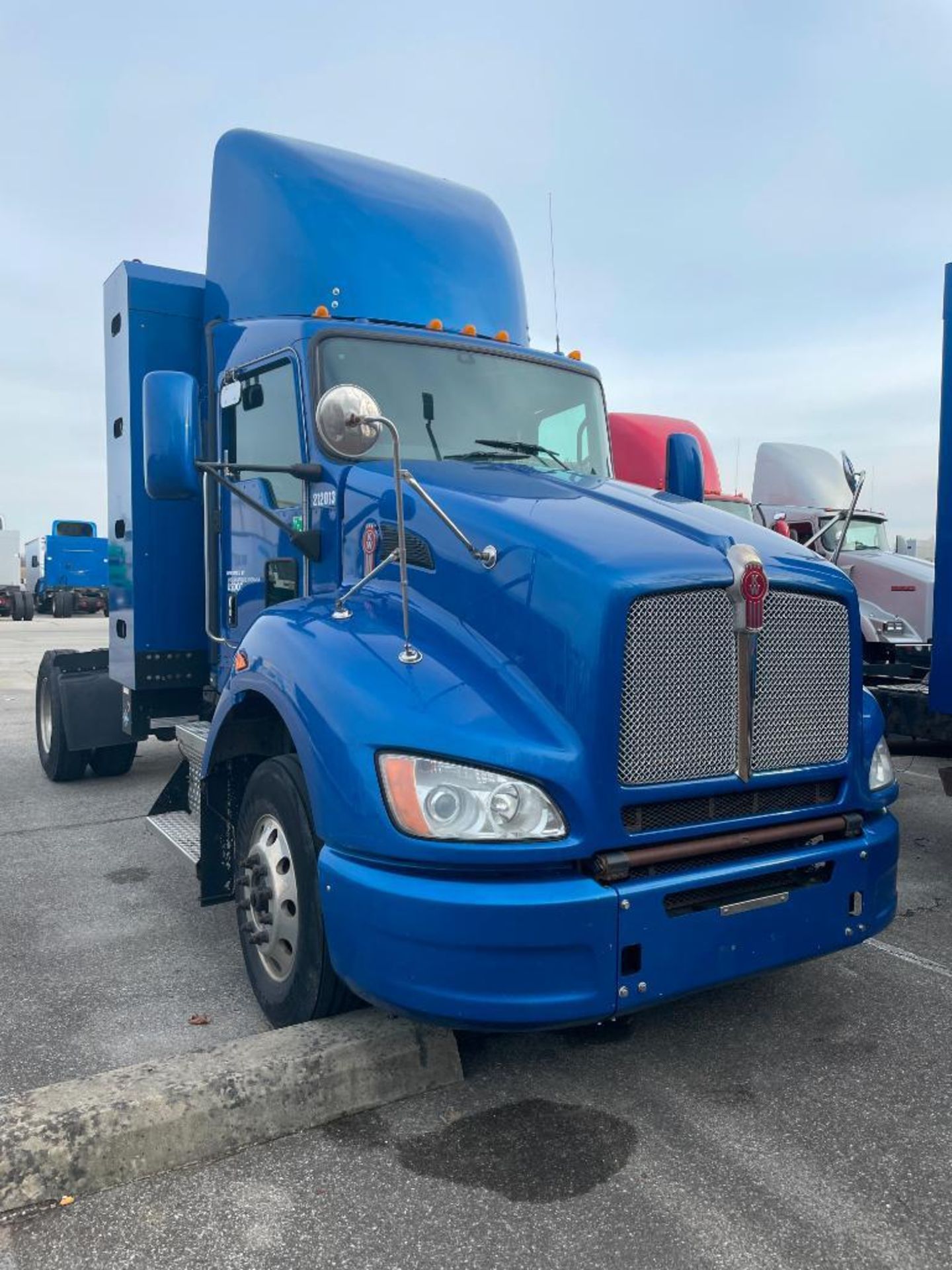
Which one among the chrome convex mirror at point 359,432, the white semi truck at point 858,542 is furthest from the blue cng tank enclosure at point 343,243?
the white semi truck at point 858,542

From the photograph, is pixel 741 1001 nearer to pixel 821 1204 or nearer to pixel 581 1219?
pixel 821 1204

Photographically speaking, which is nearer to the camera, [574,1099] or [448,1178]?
[448,1178]

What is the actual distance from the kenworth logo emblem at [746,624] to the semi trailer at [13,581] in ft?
120

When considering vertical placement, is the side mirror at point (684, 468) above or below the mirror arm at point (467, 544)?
above

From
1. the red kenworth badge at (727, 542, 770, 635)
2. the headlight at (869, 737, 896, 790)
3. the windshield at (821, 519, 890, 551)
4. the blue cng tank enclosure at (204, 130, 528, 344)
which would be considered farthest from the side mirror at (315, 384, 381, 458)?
the windshield at (821, 519, 890, 551)

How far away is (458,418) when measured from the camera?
4.32 m

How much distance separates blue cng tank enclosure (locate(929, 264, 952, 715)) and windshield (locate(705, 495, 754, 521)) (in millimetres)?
6200

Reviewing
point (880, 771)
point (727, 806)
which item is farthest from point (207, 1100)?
point (880, 771)

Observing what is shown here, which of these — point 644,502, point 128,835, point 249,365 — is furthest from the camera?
point 128,835

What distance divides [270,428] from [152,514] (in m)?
1.54

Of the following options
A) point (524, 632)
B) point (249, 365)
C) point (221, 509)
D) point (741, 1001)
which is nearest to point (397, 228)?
point (249, 365)

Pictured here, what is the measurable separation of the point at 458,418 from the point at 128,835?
3.61 m

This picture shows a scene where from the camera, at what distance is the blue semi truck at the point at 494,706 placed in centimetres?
269

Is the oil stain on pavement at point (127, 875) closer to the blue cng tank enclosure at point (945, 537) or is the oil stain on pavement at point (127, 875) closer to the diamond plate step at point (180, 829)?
the diamond plate step at point (180, 829)
